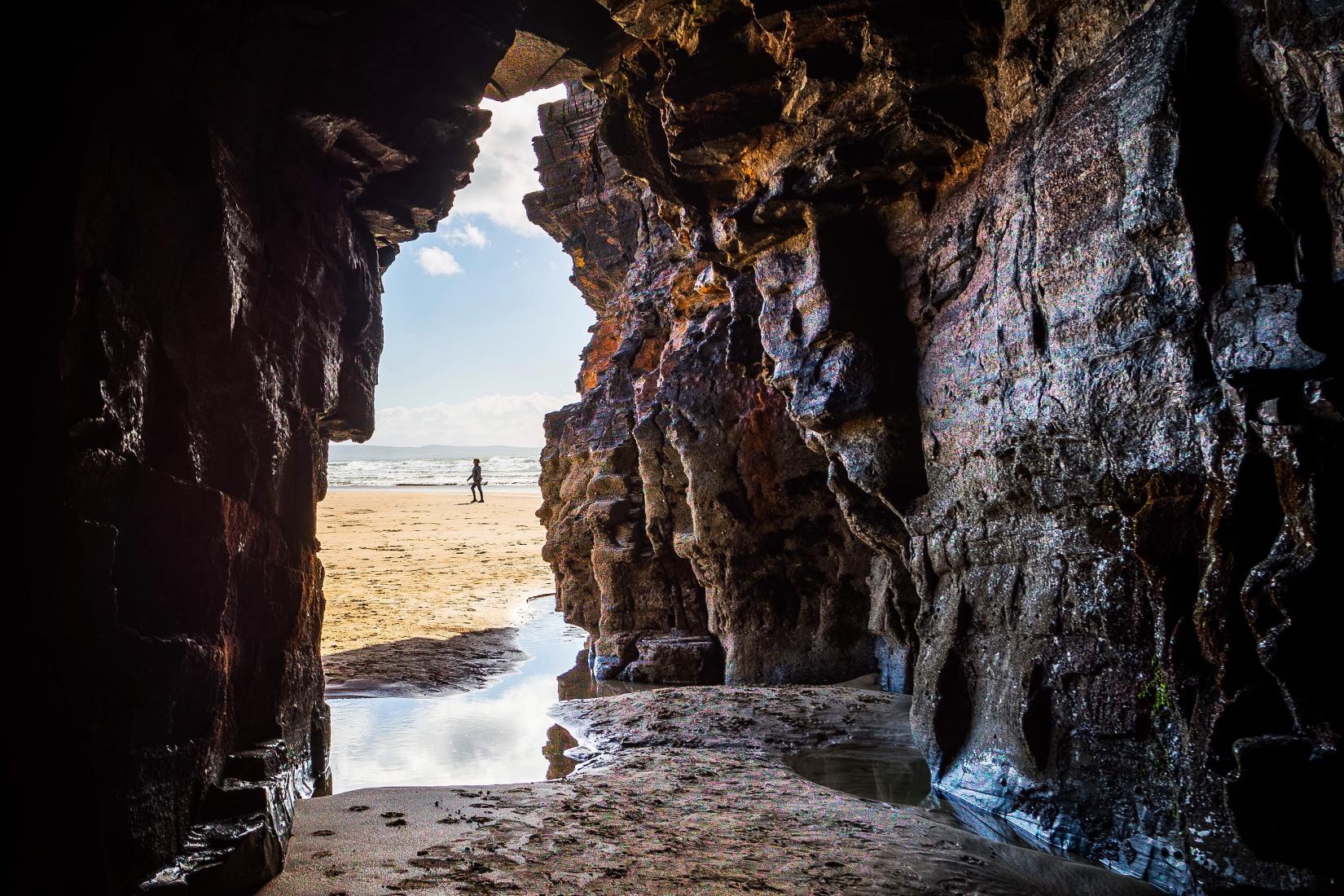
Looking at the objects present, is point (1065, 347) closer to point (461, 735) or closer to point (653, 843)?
point (653, 843)

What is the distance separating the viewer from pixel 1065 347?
5.73 meters

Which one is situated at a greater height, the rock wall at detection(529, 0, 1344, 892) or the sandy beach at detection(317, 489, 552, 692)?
the rock wall at detection(529, 0, 1344, 892)

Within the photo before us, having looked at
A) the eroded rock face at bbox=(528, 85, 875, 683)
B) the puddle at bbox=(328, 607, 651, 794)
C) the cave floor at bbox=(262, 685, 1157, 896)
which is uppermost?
the eroded rock face at bbox=(528, 85, 875, 683)

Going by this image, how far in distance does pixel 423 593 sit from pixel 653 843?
15.5 metres

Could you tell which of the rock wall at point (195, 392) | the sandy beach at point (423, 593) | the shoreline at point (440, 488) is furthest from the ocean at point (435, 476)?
the rock wall at point (195, 392)

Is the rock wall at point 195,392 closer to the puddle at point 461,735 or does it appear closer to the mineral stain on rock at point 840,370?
the mineral stain on rock at point 840,370

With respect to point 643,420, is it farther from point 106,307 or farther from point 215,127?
point 106,307

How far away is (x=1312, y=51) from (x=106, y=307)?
611 centimetres

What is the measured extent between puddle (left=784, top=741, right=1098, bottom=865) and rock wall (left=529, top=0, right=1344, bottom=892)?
0.19 meters

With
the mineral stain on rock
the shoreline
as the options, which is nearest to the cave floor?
the mineral stain on rock

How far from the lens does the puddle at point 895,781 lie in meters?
5.76

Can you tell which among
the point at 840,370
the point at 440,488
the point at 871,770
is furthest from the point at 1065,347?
the point at 440,488

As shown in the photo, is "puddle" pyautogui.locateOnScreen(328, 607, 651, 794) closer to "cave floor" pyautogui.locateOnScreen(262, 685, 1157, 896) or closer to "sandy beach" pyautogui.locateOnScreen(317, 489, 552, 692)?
"sandy beach" pyautogui.locateOnScreen(317, 489, 552, 692)

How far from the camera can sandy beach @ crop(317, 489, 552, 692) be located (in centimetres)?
1266
